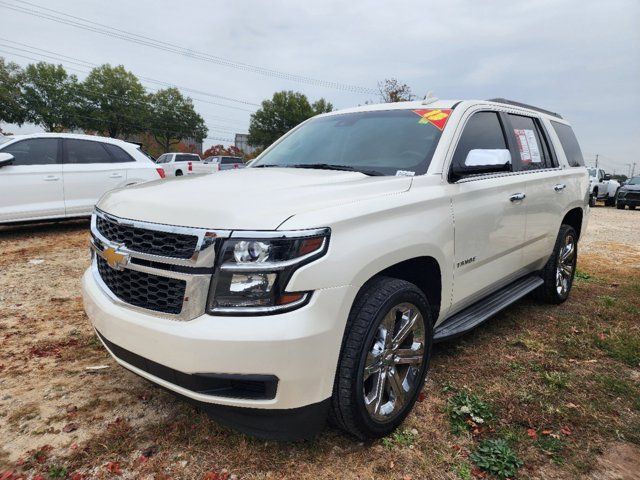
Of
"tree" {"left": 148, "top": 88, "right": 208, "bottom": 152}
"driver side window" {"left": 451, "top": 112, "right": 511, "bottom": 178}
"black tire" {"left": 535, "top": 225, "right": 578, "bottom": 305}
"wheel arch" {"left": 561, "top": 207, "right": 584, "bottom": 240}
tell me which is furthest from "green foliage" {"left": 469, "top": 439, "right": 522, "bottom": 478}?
"tree" {"left": 148, "top": 88, "right": 208, "bottom": 152}

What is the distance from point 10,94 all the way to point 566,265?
42739 mm

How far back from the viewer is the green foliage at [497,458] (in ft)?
6.77

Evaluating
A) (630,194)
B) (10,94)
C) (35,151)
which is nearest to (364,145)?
(35,151)

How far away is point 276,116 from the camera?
166 feet

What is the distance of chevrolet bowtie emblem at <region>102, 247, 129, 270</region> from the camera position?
2.00 meters

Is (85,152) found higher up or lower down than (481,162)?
lower down

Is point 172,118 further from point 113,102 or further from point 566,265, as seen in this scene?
point 566,265

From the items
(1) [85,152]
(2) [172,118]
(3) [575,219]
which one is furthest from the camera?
(2) [172,118]

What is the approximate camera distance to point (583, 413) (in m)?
2.56

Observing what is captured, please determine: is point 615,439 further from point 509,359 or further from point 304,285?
point 304,285

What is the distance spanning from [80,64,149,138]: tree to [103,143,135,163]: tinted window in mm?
38551

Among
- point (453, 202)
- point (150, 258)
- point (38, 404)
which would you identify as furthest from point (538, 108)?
point (38, 404)

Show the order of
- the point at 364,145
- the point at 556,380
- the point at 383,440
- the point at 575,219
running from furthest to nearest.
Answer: the point at 575,219
the point at 364,145
the point at 556,380
the point at 383,440

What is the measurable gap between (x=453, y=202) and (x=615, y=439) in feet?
5.03
